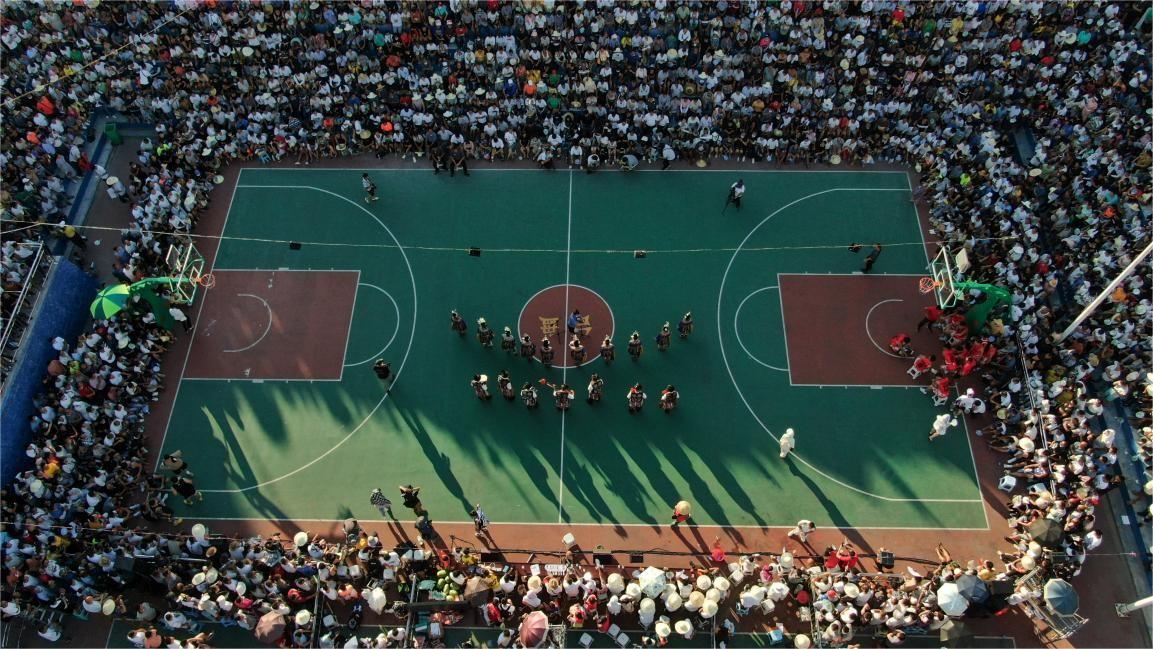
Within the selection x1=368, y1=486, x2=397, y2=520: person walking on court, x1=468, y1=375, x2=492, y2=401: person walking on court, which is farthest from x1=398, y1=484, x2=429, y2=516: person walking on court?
x1=468, y1=375, x2=492, y2=401: person walking on court

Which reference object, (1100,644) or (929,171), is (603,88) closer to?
(929,171)

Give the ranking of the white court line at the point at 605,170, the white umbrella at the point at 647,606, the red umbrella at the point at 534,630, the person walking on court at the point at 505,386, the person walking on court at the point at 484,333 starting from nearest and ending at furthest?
the red umbrella at the point at 534,630 < the white umbrella at the point at 647,606 < the person walking on court at the point at 505,386 < the person walking on court at the point at 484,333 < the white court line at the point at 605,170

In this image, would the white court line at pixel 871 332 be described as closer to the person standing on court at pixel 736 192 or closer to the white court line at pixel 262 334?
the person standing on court at pixel 736 192

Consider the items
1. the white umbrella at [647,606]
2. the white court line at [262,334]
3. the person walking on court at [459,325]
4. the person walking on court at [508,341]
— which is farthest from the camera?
the white court line at [262,334]

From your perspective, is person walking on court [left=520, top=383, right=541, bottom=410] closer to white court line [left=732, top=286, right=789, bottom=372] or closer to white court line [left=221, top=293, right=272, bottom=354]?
white court line [left=732, top=286, right=789, bottom=372]

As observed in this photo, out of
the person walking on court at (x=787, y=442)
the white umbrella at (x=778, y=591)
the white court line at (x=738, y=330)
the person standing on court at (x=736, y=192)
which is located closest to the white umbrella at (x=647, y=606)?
the white umbrella at (x=778, y=591)

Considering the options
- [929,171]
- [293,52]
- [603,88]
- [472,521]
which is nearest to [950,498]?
[929,171]

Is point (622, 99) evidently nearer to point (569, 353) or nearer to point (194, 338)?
point (569, 353)
